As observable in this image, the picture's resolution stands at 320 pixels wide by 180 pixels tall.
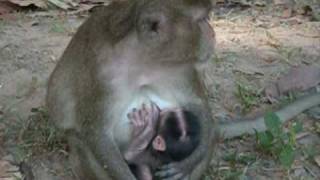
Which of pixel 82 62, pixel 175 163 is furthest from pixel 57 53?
pixel 175 163

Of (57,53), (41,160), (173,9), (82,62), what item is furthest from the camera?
(57,53)

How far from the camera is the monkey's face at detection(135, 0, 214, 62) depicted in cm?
403

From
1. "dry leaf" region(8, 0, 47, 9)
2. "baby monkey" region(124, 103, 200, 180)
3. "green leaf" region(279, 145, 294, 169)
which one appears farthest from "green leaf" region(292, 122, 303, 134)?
"dry leaf" region(8, 0, 47, 9)

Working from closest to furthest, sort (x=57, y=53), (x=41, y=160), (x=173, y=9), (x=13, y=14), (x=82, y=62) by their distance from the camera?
(x=173, y=9), (x=82, y=62), (x=41, y=160), (x=57, y=53), (x=13, y=14)

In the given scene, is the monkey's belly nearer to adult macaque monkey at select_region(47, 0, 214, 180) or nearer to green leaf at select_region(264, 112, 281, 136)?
adult macaque monkey at select_region(47, 0, 214, 180)

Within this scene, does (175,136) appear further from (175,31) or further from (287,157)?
(287,157)

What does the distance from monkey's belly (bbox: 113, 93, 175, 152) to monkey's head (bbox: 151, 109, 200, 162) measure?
0.41ft

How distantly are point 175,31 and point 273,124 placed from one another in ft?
2.90

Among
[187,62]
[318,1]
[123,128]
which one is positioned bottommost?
[318,1]

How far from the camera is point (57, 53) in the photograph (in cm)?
579

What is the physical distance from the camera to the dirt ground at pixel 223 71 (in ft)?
15.3

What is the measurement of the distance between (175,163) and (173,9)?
2.29 feet

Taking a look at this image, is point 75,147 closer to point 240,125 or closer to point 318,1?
point 240,125

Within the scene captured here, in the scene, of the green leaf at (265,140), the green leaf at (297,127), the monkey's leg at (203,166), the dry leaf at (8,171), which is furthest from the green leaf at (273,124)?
the dry leaf at (8,171)
